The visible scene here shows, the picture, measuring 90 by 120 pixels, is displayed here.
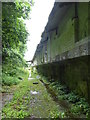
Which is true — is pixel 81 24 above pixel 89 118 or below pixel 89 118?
above

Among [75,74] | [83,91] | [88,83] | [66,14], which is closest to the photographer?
[88,83]

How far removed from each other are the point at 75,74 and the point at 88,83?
1266 mm

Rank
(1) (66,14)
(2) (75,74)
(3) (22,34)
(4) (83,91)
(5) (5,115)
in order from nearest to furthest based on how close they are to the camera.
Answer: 1. (5) (5,115)
2. (4) (83,91)
3. (2) (75,74)
4. (1) (66,14)
5. (3) (22,34)

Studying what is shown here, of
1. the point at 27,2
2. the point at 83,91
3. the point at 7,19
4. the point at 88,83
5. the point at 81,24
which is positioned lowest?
the point at 83,91

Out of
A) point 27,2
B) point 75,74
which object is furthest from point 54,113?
point 27,2

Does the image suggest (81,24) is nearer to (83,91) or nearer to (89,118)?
(83,91)

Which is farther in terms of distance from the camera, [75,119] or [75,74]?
[75,74]

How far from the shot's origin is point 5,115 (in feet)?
11.9

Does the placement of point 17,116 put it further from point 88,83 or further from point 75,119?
point 88,83

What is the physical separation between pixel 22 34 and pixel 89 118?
17.8 ft

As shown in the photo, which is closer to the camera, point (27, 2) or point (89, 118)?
point (89, 118)

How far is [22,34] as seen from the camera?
7195mm

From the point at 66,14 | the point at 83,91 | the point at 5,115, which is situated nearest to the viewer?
the point at 5,115

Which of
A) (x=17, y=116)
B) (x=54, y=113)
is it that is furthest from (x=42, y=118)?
(x=17, y=116)
